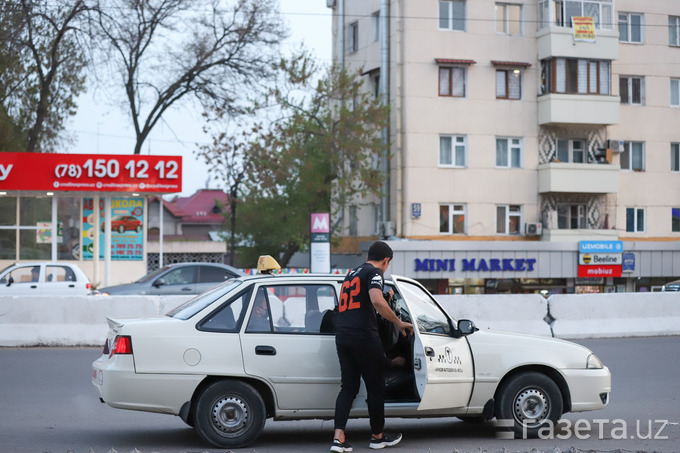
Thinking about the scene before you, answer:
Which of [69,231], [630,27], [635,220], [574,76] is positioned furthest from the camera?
[635,220]

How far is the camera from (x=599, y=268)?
35.4 metres

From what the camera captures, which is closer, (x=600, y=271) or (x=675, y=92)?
(x=600, y=271)

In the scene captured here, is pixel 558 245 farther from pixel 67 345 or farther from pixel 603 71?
pixel 67 345

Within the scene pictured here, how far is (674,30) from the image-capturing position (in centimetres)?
3788

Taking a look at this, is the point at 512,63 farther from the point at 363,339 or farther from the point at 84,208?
the point at 363,339

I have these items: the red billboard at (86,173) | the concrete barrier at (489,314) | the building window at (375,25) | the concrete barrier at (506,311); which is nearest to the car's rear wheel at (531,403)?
the concrete barrier at (489,314)

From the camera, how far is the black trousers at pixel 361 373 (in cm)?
730

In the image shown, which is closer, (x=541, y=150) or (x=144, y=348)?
(x=144, y=348)

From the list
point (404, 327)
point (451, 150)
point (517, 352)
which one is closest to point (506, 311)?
point (517, 352)

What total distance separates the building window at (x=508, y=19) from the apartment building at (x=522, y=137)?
2.2 inches

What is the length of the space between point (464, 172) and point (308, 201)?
639 cm

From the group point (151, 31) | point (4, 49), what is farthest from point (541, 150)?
point (4, 49)

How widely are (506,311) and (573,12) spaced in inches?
836

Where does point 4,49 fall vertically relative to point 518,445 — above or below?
above
